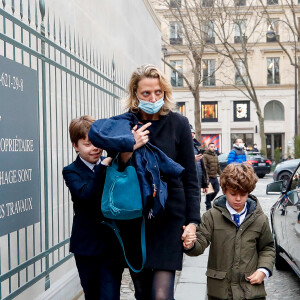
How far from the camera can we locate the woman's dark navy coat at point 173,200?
10.0 feet

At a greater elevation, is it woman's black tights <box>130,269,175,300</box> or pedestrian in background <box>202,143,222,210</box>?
pedestrian in background <box>202,143,222,210</box>

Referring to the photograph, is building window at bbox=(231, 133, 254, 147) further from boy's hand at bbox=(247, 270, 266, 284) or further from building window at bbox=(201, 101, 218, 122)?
boy's hand at bbox=(247, 270, 266, 284)

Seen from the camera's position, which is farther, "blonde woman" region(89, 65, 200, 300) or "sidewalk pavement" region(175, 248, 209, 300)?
"sidewalk pavement" region(175, 248, 209, 300)

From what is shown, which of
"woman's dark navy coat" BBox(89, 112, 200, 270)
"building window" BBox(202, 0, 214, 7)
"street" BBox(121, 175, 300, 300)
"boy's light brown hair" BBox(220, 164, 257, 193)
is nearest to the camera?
"woman's dark navy coat" BBox(89, 112, 200, 270)

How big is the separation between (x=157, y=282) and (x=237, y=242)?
25.7 inches

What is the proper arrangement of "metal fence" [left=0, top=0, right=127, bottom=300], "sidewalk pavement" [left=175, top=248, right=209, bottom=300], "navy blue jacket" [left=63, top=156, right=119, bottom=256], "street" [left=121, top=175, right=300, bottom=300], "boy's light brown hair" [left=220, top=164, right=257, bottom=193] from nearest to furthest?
"navy blue jacket" [left=63, top=156, right=119, bottom=256], "boy's light brown hair" [left=220, top=164, right=257, bottom=193], "metal fence" [left=0, top=0, right=127, bottom=300], "sidewalk pavement" [left=175, top=248, right=209, bottom=300], "street" [left=121, top=175, right=300, bottom=300]

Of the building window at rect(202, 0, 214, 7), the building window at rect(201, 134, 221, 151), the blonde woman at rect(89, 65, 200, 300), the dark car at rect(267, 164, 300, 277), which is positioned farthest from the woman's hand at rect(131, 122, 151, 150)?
the building window at rect(201, 134, 221, 151)

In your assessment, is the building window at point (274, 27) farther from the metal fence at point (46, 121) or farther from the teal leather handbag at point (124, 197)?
the teal leather handbag at point (124, 197)

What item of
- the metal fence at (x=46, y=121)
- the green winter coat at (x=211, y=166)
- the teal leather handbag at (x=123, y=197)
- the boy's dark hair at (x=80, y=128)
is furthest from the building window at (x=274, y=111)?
the teal leather handbag at (x=123, y=197)

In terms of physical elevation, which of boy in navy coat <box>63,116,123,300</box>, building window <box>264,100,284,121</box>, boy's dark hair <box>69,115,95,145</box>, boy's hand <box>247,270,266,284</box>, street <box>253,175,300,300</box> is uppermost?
building window <box>264,100,284,121</box>

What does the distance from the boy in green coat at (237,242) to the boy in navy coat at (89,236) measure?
1.91 ft

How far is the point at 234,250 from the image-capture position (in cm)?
344

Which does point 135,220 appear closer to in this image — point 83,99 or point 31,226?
point 31,226

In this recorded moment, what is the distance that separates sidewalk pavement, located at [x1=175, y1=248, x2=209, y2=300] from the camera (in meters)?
5.28
